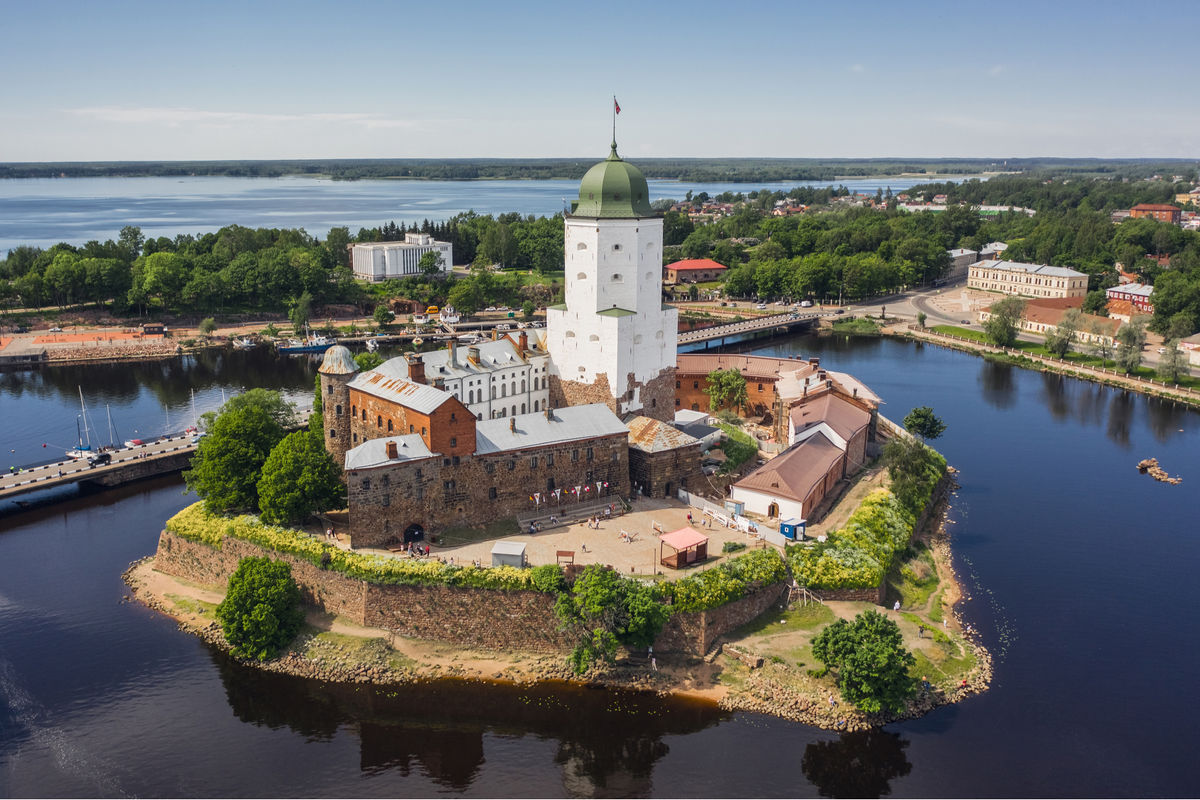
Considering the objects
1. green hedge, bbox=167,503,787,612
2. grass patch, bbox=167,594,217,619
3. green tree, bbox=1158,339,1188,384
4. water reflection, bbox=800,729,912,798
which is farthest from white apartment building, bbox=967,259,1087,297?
grass patch, bbox=167,594,217,619

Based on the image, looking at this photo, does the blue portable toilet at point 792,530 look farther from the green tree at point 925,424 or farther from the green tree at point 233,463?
the green tree at point 233,463

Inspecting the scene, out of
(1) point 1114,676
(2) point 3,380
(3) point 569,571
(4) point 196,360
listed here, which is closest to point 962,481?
(1) point 1114,676

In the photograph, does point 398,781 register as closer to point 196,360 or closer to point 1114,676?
point 1114,676

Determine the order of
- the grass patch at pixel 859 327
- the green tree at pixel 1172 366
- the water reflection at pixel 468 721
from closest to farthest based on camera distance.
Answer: the water reflection at pixel 468 721 < the green tree at pixel 1172 366 < the grass patch at pixel 859 327

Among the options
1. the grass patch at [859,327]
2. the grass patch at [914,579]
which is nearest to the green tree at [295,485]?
the grass patch at [914,579]

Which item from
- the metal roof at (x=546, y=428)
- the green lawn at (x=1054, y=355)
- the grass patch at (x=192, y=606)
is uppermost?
the metal roof at (x=546, y=428)

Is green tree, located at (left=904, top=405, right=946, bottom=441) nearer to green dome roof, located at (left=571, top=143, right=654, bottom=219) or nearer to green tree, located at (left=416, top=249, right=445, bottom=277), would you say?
green dome roof, located at (left=571, top=143, right=654, bottom=219)

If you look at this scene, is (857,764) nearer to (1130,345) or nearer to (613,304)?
(613,304)
